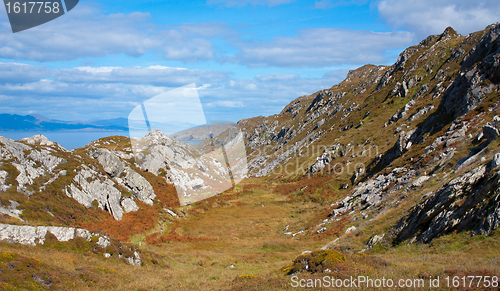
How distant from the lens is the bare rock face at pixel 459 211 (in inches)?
527

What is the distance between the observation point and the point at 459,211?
15211 mm

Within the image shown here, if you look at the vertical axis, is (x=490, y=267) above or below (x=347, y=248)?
above

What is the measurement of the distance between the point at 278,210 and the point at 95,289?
138 feet

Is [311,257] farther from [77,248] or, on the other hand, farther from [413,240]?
[77,248]

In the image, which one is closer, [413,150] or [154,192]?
[413,150]

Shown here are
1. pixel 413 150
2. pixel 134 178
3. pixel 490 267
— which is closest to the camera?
pixel 490 267

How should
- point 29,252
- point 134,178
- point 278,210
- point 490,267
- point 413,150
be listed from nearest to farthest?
point 490,267, point 29,252, point 413,150, point 134,178, point 278,210

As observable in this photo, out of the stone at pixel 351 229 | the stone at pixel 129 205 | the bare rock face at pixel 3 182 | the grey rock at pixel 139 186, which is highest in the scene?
the bare rock face at pixel 3 182

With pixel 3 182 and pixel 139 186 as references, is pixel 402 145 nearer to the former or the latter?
pixel 139 186

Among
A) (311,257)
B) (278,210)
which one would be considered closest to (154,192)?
(278,210)

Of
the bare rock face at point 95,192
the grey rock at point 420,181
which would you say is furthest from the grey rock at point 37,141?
the grey rock at point 420,181

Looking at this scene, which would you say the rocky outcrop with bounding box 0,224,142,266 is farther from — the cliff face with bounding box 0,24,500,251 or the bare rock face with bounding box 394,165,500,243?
the bare rock face with bounding box 394,165,500,243

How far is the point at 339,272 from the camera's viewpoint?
13156 mm

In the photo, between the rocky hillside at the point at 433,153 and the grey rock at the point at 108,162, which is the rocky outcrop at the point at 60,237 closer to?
the rocky hillside at the point at 433,153
